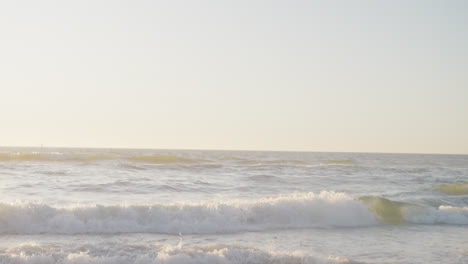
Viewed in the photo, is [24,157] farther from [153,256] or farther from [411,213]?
[411,213]

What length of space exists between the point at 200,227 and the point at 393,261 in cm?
487

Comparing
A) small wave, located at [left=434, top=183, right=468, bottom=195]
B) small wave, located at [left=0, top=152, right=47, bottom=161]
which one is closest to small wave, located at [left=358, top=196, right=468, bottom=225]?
small wave, located at [left=434, top=183, right=468, bottom=195]

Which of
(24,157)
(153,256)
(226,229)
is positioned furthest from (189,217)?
(24,157)

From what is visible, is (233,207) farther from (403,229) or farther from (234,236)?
(403,229)

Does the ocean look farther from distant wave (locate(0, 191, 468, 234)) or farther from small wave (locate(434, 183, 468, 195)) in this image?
small wave (locate(434, 183, 468, 195))

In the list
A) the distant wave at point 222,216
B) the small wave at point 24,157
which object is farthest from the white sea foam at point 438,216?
the small wave at point 24,157

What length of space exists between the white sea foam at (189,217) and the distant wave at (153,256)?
82.1 inches

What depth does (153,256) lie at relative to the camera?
7.82 m

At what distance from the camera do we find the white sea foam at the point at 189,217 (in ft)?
33.6

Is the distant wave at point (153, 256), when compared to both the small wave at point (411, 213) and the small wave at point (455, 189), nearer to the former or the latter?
the small wave at point (411, 213)

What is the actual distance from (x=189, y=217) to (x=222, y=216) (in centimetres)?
92

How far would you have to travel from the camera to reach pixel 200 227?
10.6 m

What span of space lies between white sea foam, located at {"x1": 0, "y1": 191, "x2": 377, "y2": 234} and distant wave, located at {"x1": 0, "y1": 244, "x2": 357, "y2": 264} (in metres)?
2.09

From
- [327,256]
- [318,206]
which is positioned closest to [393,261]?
[327,256]
